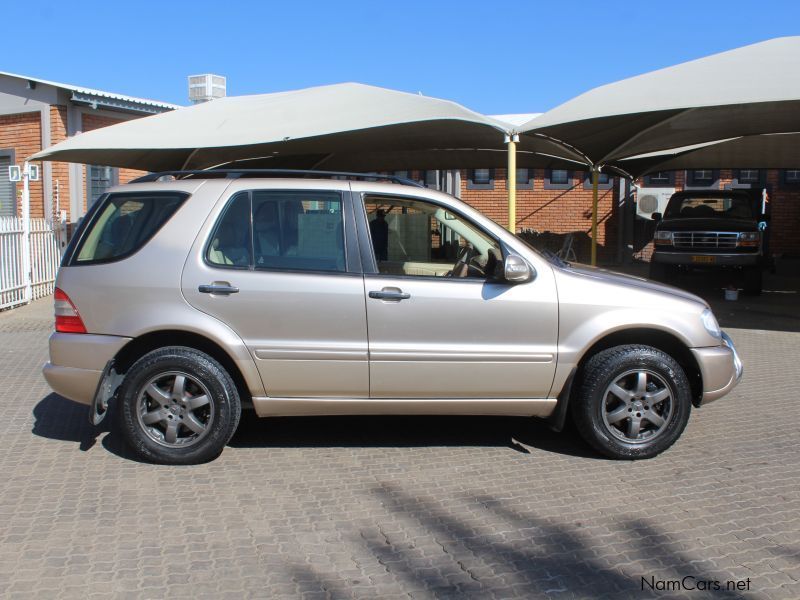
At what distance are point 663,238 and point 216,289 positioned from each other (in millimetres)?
11154

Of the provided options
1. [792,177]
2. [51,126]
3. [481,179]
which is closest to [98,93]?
[51,126]

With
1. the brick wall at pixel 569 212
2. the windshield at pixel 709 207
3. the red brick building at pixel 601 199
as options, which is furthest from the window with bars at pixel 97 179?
the windshield at pixel 709 207

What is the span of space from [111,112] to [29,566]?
13679 mm

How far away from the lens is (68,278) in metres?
4.86

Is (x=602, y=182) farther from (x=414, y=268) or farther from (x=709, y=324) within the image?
(x=414, y=268)

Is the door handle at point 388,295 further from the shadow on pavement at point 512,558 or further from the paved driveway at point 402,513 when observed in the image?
the shadow on pavement at point 512,558

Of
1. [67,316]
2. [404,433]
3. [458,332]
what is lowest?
[404,433]

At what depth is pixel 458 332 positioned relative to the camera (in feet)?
15.6

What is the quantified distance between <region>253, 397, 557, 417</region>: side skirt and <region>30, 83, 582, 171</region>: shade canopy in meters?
4.52

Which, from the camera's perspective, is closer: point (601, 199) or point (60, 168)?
point (60, 168)

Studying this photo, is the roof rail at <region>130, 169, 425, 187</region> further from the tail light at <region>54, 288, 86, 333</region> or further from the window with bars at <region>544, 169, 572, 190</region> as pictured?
the window with bars at <region>544, 169, 572, 190</region>

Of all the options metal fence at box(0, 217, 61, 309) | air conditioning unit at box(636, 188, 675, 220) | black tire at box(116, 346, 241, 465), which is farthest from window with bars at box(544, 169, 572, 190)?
black tire at box(116, 346, 241, 465)

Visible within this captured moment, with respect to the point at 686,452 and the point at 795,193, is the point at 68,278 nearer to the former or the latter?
the point at 686,452

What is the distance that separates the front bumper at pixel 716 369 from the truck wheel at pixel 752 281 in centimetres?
958
